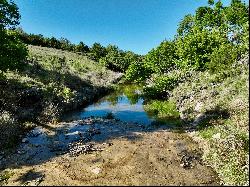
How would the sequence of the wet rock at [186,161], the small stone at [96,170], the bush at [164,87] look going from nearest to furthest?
the small stone at [96,170], the wet rock at [186,161], the bush at [164,87]

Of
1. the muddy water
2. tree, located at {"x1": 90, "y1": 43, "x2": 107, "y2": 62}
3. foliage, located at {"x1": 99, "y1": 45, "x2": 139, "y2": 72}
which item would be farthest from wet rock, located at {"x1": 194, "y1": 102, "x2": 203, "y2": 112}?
tree, located at {"x1": 90, "y1": 43, "x2": 107, "y2": 62}

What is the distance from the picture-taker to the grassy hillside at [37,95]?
29.0 metres

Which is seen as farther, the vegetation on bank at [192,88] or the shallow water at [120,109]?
the shallow water at [120,109]

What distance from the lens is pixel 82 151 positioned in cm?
2284

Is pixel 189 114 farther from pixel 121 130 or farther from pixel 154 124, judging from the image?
pixel 121 130

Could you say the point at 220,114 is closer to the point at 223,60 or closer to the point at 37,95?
the point at 223,60

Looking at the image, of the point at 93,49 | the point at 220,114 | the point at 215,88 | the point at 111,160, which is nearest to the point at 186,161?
the point at 111,160

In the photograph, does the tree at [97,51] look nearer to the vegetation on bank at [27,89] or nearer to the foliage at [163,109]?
the vegetation on bank at [27,89]

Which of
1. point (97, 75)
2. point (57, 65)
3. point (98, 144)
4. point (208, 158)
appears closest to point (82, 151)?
point (98, 144)

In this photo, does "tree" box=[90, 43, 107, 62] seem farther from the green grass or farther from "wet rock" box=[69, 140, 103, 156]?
"wet rock" box=[69, 140, 103, 156]

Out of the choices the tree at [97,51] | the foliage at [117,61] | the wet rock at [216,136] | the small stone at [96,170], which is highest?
the tree at [97,51]

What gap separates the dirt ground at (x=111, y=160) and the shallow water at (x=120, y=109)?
6.72 m

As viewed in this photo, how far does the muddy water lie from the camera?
740 inches

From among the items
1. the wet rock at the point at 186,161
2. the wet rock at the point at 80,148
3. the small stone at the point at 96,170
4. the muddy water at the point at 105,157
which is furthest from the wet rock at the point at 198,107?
the small stone at the point at 96,170
